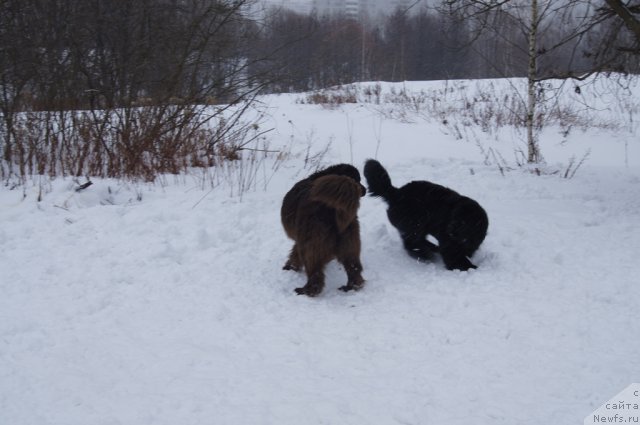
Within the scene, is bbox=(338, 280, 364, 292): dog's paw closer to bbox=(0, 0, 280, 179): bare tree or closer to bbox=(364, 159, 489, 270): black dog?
bbox=(364, 159, 489, 270): black dog

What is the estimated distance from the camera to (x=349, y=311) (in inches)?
143

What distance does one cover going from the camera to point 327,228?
148 inches

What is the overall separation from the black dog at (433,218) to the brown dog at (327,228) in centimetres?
83

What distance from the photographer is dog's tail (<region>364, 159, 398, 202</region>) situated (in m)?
4.61

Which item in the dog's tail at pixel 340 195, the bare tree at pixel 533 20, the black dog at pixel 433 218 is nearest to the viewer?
the dog's tail at pixel 340 195

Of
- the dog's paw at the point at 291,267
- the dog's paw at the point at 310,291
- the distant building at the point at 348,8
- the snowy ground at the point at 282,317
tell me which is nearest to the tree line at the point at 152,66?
the snowy ground at the point at 282,317

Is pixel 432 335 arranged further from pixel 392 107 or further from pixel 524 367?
pixel 392 107

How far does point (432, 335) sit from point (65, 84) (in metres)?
7.16

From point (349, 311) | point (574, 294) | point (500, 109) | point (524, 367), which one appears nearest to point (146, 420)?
point (349, 311)

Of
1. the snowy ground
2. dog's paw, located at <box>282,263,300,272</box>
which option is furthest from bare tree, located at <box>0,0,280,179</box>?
dog's paw, located at <box>282,263,300,272</box>

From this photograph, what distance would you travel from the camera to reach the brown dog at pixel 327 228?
3.62 meters

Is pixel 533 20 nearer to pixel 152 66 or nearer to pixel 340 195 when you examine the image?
pixel 340 195

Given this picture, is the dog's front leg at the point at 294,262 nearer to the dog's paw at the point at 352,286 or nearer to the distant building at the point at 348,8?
the dog's paw at the point at 352,286

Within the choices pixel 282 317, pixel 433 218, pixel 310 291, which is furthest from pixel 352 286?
pixel 433 218
